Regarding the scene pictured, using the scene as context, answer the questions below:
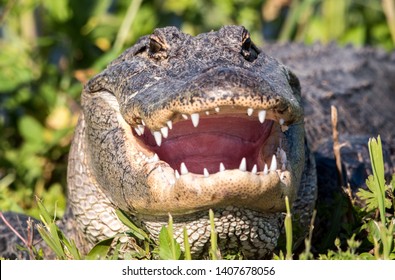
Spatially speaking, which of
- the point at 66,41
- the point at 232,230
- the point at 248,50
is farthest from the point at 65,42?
the point at 232,230

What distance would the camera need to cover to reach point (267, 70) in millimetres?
3244

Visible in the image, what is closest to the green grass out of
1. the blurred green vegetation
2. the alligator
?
the blurred green vegetation

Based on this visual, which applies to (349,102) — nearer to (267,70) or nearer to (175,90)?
(267,70)

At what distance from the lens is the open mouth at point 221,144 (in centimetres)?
303

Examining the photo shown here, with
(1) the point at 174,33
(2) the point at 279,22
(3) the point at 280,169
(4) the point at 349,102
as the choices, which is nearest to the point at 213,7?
(2) the point at 279,22

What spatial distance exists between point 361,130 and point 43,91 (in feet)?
8.04

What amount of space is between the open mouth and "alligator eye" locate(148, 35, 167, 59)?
36cm

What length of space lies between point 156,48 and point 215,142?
0.53 meters

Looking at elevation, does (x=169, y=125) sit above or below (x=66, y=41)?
below

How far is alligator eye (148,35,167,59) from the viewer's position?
3295 millimetres

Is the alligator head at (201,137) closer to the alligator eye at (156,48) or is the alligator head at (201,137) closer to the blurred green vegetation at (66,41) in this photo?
the alligator eye at (156,48)

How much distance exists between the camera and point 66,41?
21.1ft

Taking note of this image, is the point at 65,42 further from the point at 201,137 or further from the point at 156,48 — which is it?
the point at 201,137

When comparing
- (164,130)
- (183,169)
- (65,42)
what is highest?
(65,42)
